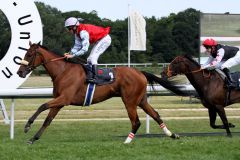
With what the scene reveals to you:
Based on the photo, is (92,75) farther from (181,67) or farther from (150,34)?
(150,34)

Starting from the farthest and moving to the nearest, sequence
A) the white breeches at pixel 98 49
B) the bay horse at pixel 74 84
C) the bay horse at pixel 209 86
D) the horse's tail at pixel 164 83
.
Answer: the bay horse at pixel 209 86, the horse's tail at pixel 164 83, the white breeches at pixel 98 49, the bay horse at pixel 74 84

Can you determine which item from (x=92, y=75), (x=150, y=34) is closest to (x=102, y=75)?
(x=92, y=75)

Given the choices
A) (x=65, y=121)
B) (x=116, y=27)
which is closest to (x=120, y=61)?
(x=116, y=27)

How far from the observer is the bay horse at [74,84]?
28.6 ft

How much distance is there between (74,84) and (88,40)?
755 millimetres

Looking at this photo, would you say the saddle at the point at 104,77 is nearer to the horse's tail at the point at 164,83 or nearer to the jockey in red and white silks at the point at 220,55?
the horse's tail at the point at 164,83

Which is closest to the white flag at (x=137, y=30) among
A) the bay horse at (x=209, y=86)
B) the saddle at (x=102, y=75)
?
the bay horse at (x=209, y=86)

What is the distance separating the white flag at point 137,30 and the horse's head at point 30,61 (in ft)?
32.5

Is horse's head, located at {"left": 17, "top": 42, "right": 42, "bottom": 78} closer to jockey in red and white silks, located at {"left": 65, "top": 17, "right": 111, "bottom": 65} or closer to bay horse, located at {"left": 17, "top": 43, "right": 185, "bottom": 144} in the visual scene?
bay horse, located at {"left": 17, "top": 43, "right": 185, "bottom": 144}

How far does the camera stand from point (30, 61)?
8898mm

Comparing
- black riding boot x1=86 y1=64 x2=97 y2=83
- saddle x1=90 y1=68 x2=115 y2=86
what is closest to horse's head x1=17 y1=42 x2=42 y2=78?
black riding boot x1=86 y1=64 x2=97 y2=83

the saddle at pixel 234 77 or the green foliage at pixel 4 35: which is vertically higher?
the saddle at pixel 234 77

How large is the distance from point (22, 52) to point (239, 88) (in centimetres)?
450

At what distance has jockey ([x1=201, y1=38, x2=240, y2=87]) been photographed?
10383 millimetres
